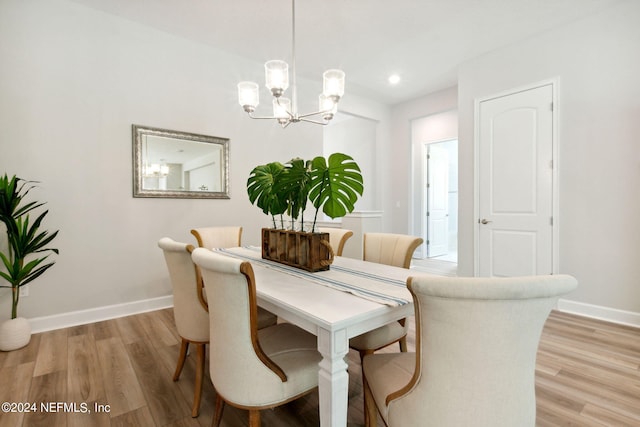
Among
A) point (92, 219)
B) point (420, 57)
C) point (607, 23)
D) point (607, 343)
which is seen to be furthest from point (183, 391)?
point (607, 23)

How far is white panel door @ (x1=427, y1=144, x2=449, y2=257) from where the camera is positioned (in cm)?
559

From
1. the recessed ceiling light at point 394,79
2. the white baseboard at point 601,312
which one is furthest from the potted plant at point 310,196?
the recessed ceiling light at point 394,79

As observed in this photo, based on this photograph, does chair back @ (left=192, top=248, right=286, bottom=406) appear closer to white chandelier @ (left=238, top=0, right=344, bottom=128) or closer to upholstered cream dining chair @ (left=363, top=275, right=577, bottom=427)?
upholstered cream dining chair @ (left=363, top=275, right=577, bottom=427)

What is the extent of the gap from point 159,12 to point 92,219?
2.05 metres

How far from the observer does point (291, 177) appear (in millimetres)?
1637

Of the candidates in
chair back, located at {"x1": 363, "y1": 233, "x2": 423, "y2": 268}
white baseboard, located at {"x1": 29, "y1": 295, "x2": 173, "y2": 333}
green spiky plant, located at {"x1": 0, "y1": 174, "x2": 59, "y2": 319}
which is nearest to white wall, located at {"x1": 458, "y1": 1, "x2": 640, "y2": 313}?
chair back, located at {"x1": 363, "y1": 233, "x2": 423, "y2": 268}

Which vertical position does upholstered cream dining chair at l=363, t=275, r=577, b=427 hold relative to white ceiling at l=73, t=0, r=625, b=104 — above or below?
below

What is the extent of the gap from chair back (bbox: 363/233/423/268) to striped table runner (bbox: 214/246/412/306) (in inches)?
9.5

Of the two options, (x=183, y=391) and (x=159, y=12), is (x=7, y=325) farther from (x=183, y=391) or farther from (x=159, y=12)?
(x=159, y=12)

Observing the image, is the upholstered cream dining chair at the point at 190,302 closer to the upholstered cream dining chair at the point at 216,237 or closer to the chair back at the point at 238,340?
the chair back at the point at 238,340

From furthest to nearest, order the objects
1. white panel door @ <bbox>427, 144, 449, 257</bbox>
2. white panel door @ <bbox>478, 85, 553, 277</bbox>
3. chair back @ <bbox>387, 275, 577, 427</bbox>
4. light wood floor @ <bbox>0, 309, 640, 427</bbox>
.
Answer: white panel door @ <bbox>427, 144, 449, 257</bbox> → white panel door @ <bbox>478, 85, 553, 277</bbox> → light wood floor @ <bbox>0, 309, 640, 427</bbox> → chair back @ <bbox>387, 275, 577, 427</bbox>

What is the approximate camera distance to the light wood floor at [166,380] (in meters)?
1.51

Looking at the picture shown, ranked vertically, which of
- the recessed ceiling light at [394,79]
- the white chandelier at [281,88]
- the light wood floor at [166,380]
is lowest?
the light wood floor at [166,380]

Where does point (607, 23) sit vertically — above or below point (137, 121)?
above
